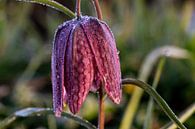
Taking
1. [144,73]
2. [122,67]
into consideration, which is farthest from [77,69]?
[122,67]

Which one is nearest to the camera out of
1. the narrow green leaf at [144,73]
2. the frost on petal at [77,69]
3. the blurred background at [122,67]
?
the frost on petal at [77,69]

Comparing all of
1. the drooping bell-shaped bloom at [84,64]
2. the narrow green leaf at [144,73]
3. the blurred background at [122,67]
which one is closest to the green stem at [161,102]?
the drooping bell-shaped bloom at [84,64]

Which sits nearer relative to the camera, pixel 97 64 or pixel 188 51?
pixel 97 64

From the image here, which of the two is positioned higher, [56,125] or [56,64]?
[56,64]

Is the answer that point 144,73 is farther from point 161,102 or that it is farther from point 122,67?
point 161,102

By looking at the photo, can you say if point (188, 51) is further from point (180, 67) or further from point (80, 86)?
point (80, 86)

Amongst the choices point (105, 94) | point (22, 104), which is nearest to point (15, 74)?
point (22, 104)

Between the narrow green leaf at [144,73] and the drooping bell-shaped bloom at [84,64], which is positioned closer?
the drooping bell-shaped bloom at [84,64]

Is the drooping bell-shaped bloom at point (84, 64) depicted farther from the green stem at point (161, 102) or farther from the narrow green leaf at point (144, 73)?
the narrow green leaf at point (144, 73)
